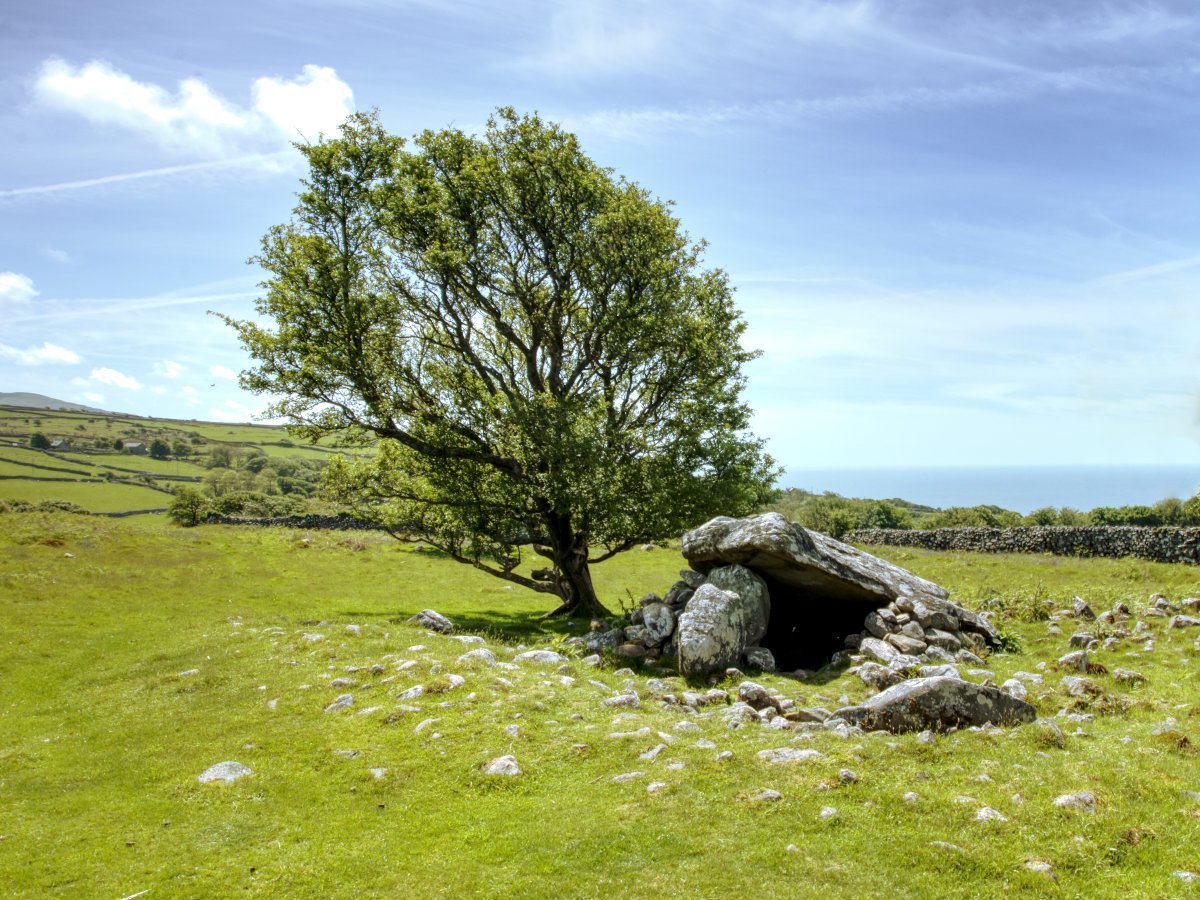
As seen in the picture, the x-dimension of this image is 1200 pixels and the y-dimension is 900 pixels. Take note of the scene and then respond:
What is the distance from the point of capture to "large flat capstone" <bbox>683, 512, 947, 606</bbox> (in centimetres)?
2066

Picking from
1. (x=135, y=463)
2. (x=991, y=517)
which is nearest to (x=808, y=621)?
(x=991, y=517)

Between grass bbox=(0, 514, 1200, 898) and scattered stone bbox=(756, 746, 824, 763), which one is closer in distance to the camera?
grass bbox=(0, 514, 1200, 898)

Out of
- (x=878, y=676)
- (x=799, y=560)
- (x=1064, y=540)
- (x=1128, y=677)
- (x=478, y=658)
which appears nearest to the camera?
(x=1128, y=677)

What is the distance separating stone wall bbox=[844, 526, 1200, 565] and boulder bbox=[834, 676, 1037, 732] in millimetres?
31052

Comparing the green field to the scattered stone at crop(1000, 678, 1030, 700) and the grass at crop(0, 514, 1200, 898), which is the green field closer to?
the grass at crop(0, 514, 1200, 898)

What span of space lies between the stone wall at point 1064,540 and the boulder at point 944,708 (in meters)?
31.1

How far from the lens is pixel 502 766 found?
1148 centimetres

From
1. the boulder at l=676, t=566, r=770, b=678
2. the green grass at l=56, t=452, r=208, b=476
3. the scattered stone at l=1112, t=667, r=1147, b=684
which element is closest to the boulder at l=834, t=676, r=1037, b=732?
the scattered stone at l=1112, t=667, r=1147, b=684

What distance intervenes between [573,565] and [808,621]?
9.95 m

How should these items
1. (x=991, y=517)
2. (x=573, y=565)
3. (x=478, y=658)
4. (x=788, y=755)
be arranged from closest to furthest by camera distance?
(x=788, y=755) → (x=478, y=658) → (x=573, y=565) → (x=991, y=517)

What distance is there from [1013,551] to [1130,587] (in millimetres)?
17657

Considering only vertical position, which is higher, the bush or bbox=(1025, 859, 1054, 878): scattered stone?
bbox=(1025, 859, 1054, 878): scattered stone

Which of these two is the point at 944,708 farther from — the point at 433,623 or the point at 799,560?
the point at 433,623

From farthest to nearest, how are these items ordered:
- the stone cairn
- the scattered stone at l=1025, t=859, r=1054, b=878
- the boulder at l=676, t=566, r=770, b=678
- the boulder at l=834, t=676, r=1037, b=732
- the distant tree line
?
the distant tree line → the stone cairn → the boulder at l=676, t=566, r=770, b=678 → the boulder at l=834, t=676, r=1037, b=732 → the scattered stone at l=1025, t=859, r=1054, b=878
